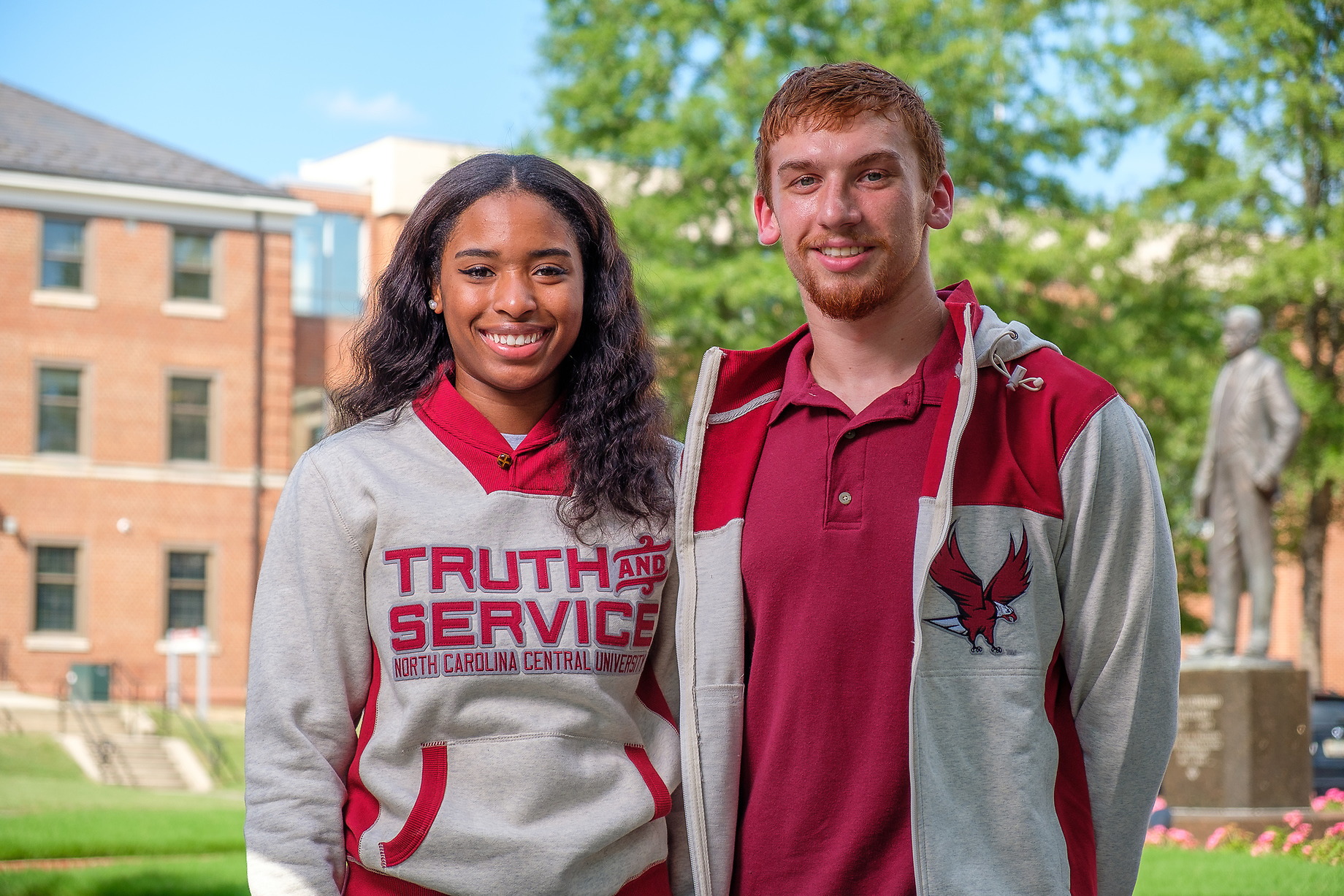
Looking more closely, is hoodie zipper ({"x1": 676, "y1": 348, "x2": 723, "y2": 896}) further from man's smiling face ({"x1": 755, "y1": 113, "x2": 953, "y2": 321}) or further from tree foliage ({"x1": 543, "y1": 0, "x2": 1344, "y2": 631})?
tree foliage ({"x1": 543, "y1": 0, "x2": 1344, "y2": 631})

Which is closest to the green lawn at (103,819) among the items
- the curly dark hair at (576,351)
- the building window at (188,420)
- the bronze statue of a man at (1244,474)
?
the bronze statue of a man at (1244,474)

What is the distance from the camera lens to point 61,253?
91.0 ft

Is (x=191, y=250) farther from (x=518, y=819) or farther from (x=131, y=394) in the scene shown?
(x=518, y=819)

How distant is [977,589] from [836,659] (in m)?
0.26

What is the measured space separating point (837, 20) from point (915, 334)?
1983 cm

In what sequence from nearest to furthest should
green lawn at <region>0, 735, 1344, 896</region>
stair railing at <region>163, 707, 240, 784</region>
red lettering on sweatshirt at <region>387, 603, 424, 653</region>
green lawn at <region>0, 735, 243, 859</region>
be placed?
red lettering on sweatshirt at <region>387, 603, 424, 653</region> → green lawn at <region>0, 735, 1344, 896</region> → green lawn at <region>0, 735, 243, 859</region> → stair railing at <region>163, 707, 240, 784</region>

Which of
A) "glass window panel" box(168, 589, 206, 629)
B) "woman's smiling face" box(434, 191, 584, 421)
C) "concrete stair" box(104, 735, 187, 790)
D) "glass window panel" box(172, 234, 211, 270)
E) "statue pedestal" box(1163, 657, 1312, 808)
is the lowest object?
"concrete stair" box(104, 735, 187, 790)

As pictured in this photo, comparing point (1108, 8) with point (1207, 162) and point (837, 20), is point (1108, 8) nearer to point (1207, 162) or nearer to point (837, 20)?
point (1207, 162)

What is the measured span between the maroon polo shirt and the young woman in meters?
0.21

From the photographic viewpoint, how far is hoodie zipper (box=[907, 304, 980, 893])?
7.50 ft

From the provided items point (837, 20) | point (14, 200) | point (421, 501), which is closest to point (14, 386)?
point (14, 200)

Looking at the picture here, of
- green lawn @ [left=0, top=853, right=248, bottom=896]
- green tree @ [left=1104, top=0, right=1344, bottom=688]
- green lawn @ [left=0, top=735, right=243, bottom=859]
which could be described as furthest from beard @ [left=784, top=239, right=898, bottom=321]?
green tree @ [left=1104, top=0, right=1344, bottom=688]

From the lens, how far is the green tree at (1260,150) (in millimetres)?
21438

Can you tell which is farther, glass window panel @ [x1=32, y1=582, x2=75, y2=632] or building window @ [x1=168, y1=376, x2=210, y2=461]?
building window @ [x1=168, y1=376, x2=210, y2=461]
